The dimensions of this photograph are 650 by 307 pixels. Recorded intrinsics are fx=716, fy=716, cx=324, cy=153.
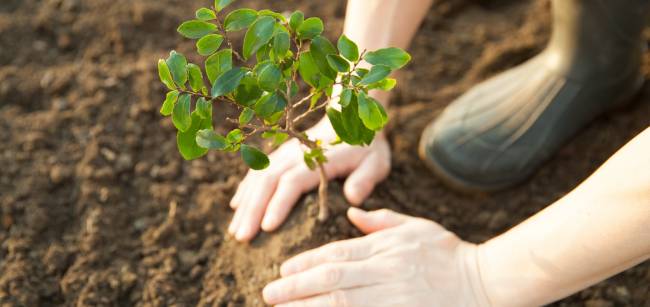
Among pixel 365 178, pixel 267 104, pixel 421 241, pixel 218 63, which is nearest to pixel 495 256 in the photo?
pixel 421 241

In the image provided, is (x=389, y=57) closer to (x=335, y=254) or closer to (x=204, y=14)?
(x=204, y=14)

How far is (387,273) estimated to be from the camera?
153cm

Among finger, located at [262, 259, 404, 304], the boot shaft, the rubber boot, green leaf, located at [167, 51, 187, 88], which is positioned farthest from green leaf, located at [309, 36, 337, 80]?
the boot shaft

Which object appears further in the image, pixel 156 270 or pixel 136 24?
pixel 136 24

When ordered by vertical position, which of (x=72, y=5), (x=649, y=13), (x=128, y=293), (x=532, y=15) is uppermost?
(x=649, y=13)

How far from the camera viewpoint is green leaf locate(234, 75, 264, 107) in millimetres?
1209

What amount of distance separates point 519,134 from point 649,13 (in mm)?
454

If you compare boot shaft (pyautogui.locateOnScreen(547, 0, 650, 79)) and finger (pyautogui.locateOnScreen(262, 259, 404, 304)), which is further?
boot shaft (pyautogui.locateOnScreen(547, 0, 650, 79))

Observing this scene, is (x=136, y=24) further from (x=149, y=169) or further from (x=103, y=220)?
(x=103, y=220)

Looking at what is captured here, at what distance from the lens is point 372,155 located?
1.83 meters

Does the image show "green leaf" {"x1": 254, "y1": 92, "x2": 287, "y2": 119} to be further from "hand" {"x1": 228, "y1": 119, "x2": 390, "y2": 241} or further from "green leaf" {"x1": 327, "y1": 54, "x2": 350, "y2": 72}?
"hand" {"x1": 228, "y1": 119, "x2": 390, "y2": 241}

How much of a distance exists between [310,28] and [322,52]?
0.14 ft

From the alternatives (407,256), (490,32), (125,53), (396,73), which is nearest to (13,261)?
(125,53)

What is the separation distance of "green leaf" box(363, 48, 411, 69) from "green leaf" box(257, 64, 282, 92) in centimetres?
15
